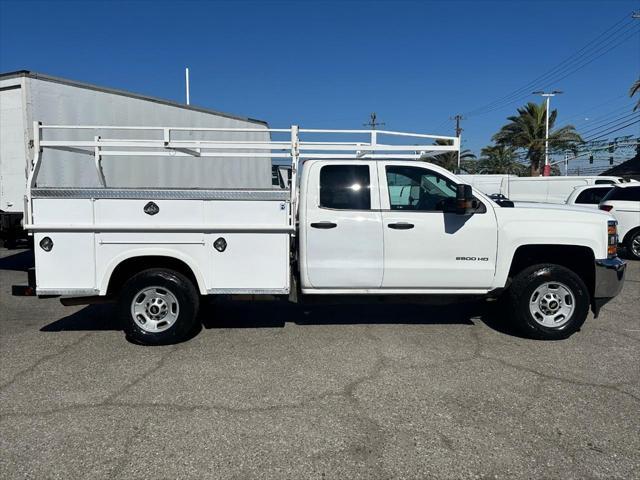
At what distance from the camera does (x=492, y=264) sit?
208 inches

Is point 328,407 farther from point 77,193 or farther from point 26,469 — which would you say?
point 77,193

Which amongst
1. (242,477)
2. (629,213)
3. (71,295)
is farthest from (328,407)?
(629,213)

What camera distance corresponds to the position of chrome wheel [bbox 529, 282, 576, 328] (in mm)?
5340

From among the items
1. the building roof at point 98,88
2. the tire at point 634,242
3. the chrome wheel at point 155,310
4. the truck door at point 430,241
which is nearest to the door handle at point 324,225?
the truck door at point 430,241

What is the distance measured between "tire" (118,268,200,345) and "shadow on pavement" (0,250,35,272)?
6.36 metres

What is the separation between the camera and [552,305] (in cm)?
536

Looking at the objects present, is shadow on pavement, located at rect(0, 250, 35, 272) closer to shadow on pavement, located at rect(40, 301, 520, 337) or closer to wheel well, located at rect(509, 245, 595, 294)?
shadow on pavement, located at rect(40, 301, 520, 337)

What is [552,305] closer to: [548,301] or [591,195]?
[548,301]

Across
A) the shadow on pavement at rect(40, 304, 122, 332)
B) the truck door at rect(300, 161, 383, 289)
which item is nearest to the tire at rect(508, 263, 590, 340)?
the truck door at rect(300, 161, 383, 289)

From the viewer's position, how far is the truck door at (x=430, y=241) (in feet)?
17.1

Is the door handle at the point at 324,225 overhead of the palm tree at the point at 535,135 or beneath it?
beneath

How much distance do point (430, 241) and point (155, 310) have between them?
2996 mm

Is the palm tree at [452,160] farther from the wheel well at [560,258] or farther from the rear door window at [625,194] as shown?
the wheel well at [560,258]

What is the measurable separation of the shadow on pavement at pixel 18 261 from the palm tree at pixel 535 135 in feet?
112
